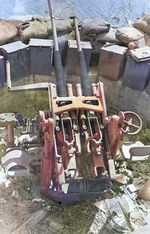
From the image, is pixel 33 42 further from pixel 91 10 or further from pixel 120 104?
pixel 91 10

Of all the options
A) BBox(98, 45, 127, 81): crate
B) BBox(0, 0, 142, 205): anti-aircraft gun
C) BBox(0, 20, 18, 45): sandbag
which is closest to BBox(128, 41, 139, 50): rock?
BBox(98, 45, 127, 81): crate

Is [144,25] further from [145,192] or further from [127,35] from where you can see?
[145,192]

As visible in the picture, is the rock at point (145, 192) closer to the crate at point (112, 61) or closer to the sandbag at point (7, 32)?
the crate at point (112, 61)

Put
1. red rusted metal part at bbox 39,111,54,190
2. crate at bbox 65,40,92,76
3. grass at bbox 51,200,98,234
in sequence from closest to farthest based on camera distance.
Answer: red rusted metal part at bbox 39,111,54,190
grass at bbox 51,200,98,234
crate at bbox 65,40,92,76

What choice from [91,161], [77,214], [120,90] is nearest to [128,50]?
[120,90]

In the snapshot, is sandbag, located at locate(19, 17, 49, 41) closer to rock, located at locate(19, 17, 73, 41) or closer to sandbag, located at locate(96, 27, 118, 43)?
rock, located at locate(19, 17, 73, 41)

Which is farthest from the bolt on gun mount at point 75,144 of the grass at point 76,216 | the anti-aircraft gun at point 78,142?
the grass at point 76,216

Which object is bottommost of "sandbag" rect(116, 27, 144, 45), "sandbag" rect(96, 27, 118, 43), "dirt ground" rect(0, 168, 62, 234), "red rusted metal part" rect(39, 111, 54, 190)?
"dirt ground" rect(0, 168, 62, 234)
